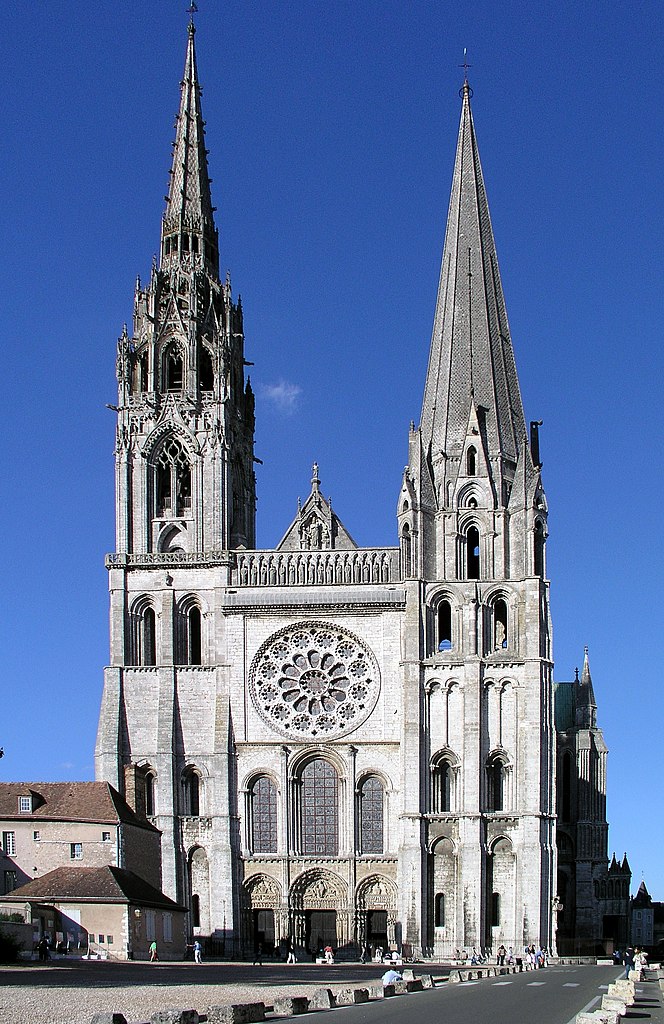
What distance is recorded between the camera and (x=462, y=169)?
77250 mm

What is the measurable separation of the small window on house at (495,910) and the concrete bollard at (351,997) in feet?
95.8

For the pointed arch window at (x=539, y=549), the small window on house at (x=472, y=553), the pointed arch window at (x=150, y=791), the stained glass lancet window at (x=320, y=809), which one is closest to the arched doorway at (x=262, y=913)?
the stained glass lancet window at (x=320, y=809)

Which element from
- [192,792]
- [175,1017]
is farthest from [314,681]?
[175,1017]

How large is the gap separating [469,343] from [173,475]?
561 inches

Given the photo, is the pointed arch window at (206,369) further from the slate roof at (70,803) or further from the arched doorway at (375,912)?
the arched doorway at (375,912)

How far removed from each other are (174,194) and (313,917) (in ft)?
110

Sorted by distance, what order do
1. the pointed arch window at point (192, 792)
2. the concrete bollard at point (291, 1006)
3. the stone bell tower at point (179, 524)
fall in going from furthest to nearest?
1. the pointed arch window at point (192, 792)
2. the stone bell tower at point (179, 524)
3. the concrete bollard at point (291, 1006)

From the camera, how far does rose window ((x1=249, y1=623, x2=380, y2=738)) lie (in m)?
68.2

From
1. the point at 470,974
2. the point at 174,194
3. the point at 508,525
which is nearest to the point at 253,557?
the point at 508,525

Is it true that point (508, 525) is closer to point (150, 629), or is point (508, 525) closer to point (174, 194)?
point (150, 629)

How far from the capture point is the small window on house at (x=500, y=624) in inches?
2704

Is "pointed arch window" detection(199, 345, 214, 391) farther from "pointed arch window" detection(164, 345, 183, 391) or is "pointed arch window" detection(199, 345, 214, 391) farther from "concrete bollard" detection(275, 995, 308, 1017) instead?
"concrete bollard" detection(275, 995, 308, 1017)

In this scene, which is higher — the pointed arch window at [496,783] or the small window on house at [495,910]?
the pointed arch window at [496,783]

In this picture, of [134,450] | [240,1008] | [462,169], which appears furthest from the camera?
[462,169]
